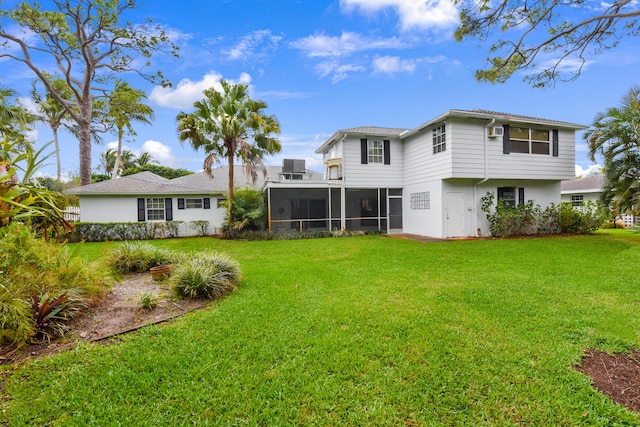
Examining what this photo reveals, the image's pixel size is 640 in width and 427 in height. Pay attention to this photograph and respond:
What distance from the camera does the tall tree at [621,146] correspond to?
12.3 meters

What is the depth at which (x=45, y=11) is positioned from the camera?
48.7ft

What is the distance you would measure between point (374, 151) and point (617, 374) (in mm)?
12585

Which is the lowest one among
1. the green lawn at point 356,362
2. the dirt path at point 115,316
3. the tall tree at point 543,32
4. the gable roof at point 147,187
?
the green lawn at point 356,362

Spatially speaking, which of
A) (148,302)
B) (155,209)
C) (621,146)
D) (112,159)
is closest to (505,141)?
(621,146)

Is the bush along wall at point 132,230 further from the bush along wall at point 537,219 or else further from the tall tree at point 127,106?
the bush along wall at point 537,219

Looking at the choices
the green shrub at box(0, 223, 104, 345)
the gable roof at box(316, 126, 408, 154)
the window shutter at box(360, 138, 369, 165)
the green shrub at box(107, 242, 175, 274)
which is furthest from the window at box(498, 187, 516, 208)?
the green shrub at box(0, 223, 104, 345)

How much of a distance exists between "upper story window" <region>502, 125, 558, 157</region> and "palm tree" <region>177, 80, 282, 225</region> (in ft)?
33.3

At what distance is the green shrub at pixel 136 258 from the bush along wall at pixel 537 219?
12397 mm

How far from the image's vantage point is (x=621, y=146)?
12930 millimetres

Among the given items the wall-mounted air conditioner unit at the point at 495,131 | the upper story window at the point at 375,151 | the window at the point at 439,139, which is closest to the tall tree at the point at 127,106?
the upper story window at the point at 375,151

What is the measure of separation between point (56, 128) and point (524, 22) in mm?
30874

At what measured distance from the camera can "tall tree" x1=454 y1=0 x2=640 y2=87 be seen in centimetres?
776

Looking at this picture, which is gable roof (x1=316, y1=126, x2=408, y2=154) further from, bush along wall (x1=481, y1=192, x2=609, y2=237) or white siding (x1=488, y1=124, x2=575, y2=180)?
bush along wall (x1=481, y1=192, x2=609, y2=237)

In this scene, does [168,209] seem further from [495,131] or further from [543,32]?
[543,32]
